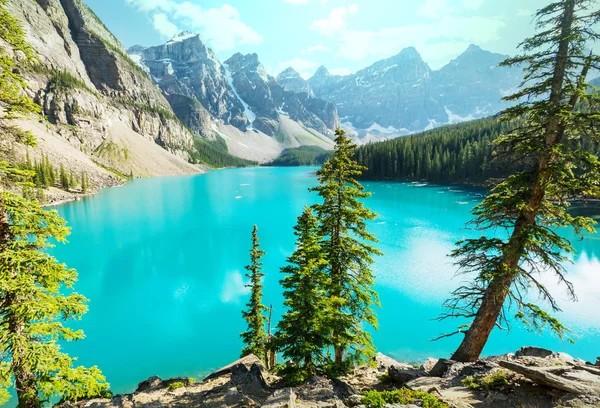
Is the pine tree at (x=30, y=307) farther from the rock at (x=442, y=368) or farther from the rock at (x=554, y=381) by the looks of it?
the rock at (x=554, y=381)

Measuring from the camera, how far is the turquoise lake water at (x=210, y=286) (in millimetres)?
22266

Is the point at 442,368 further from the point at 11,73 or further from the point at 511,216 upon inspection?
the point at 11,73

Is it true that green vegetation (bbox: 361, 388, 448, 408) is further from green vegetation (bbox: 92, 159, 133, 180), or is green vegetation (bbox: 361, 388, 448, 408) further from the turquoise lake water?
green vegetation (bbox: 92, 159, 133, 180)

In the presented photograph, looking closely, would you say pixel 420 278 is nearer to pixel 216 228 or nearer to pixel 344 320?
pixel 344 320

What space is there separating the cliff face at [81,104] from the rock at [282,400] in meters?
128

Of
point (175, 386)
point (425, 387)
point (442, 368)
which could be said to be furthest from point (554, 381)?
point (175, 386)

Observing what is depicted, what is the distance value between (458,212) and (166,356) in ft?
213

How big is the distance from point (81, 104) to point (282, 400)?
187 metres

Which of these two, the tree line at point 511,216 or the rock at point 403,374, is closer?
the tree line at point 511,216

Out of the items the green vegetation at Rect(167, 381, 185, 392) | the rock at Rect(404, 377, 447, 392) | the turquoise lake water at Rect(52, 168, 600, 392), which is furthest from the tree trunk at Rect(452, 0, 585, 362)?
the green vegetation at Rect(167, 381, 185, 392)

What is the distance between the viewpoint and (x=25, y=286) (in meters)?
7.66

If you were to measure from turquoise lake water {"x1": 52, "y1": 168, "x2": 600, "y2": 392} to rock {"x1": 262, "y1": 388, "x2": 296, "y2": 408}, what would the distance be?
13537mm

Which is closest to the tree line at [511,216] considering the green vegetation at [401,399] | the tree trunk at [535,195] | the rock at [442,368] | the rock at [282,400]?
the tree trunk at [535,195]

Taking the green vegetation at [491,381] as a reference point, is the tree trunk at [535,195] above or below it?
above
